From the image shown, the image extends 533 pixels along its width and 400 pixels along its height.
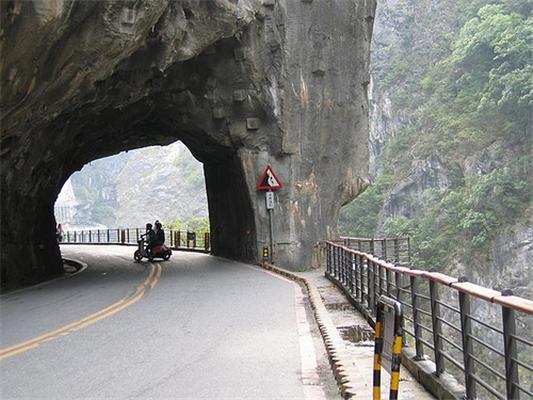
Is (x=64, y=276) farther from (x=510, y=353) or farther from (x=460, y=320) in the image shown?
(x=510, y=353)

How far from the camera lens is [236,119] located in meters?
26.6

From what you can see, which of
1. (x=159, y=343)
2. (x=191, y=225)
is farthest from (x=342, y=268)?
(x=191, y=225)

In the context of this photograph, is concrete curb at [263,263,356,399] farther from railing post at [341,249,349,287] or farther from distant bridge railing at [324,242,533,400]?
railing post at [341,249,349,287]

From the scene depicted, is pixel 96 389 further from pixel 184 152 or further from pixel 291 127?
pixel 184 152

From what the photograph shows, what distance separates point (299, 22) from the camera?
26.6 m

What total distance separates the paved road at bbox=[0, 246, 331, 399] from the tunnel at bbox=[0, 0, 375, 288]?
556 centimetres

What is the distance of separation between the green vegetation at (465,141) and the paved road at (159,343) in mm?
36735

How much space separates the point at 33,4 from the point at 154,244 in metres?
19.5

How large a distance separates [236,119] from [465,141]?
4393 centimetres

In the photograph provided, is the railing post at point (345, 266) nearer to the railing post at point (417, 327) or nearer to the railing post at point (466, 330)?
the railing post at point (417, 327)

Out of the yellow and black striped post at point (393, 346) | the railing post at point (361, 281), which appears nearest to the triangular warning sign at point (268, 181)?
the railing post at point (361, 281)

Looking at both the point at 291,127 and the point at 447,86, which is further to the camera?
the point at 447,86

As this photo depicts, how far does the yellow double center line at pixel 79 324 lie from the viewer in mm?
9578

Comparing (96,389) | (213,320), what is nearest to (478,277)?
(213,320)
